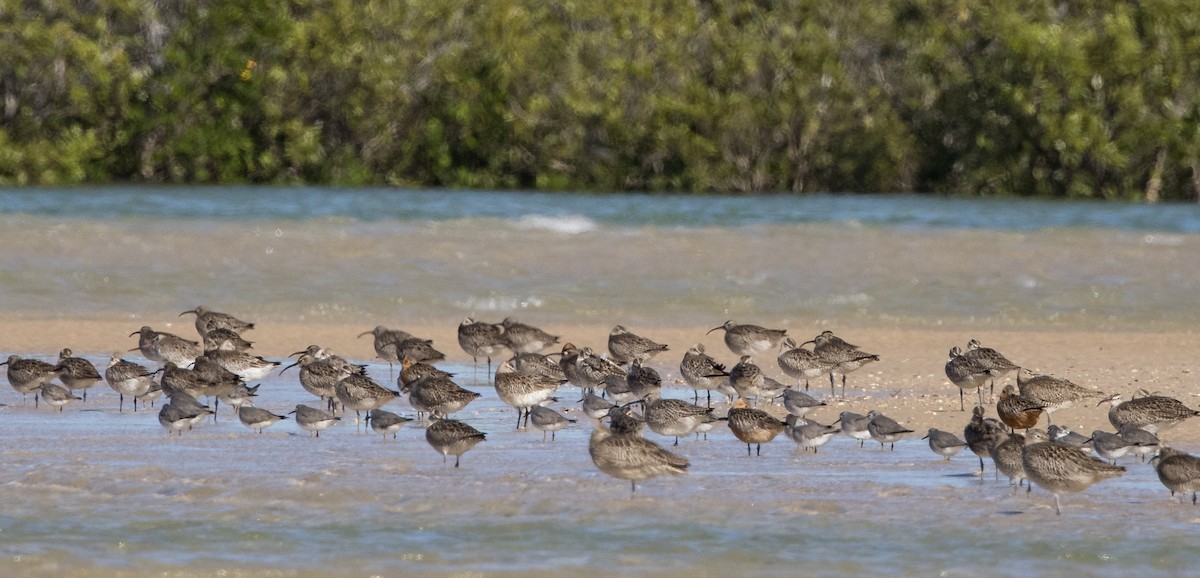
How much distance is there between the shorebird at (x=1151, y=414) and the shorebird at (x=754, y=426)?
6.47ft

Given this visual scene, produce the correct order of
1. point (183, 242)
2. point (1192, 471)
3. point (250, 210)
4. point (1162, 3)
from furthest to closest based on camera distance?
point (1162, 3), point (250, 210), point (183, 242), point (1192, 471)

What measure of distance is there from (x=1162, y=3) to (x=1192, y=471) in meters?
35.5

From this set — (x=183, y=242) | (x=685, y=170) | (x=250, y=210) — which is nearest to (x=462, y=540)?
(x=183, y=242)

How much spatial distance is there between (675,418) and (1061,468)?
2.46m

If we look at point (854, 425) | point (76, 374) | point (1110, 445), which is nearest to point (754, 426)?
point (854, 425)

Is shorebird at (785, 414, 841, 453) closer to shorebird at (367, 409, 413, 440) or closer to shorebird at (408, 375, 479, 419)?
shorebird at (408, 375, 479, 419)

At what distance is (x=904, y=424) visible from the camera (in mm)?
10766

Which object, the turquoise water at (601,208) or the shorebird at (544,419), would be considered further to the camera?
the turquoise water at (601,208)

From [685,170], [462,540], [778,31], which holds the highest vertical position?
[778,31]

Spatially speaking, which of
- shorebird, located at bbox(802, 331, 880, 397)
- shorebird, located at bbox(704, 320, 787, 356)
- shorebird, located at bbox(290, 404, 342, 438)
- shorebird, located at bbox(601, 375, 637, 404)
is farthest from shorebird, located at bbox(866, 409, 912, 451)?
shorebird, located at bbox(704, 320, 787, 356)

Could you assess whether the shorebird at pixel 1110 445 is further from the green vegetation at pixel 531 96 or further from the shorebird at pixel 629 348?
the green vegetation at pixel 531 96

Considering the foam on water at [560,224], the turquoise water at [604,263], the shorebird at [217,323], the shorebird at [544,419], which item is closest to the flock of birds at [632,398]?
the shorebird at [544,419]

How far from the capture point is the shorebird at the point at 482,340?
44.4 ft

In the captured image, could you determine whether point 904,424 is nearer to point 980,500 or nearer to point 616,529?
point 980,500
